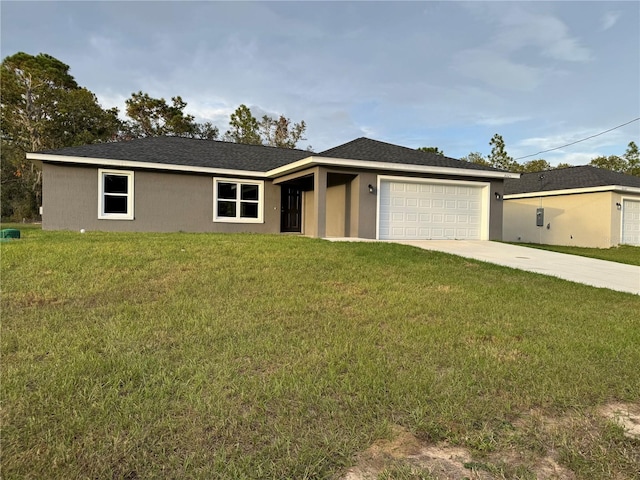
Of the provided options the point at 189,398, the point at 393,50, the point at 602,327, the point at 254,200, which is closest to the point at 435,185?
the point at 393,50

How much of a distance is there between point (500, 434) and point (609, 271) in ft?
28.6

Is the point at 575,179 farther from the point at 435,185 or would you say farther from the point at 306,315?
the point at 306,315

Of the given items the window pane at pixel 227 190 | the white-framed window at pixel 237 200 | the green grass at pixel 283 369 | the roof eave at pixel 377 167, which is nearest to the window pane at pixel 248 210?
the white-framed window at pixel 237 200

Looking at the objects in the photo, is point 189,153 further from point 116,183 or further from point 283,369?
point 283,369

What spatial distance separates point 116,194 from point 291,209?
6.42 metres

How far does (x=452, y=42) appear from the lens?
14492 mm

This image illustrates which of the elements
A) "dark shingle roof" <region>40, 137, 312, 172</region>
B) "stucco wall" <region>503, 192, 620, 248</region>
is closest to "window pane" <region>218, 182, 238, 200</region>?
"dark shingle roof" <region>40, 137, 312, 172</region>

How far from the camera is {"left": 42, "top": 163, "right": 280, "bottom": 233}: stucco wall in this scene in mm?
12703

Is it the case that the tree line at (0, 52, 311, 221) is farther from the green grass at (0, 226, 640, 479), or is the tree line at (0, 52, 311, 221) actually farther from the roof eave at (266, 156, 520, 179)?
the green grass at (0, 226, 640, 479)

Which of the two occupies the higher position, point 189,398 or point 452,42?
point 452,42

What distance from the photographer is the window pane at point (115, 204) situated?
13.3 meters

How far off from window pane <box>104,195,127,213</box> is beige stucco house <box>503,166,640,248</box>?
59.2ft

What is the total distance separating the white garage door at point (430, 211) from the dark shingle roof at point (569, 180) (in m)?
7.30

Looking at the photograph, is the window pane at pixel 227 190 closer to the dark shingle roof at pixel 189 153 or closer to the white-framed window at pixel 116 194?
the dark shingle roof at pixel 189 153
